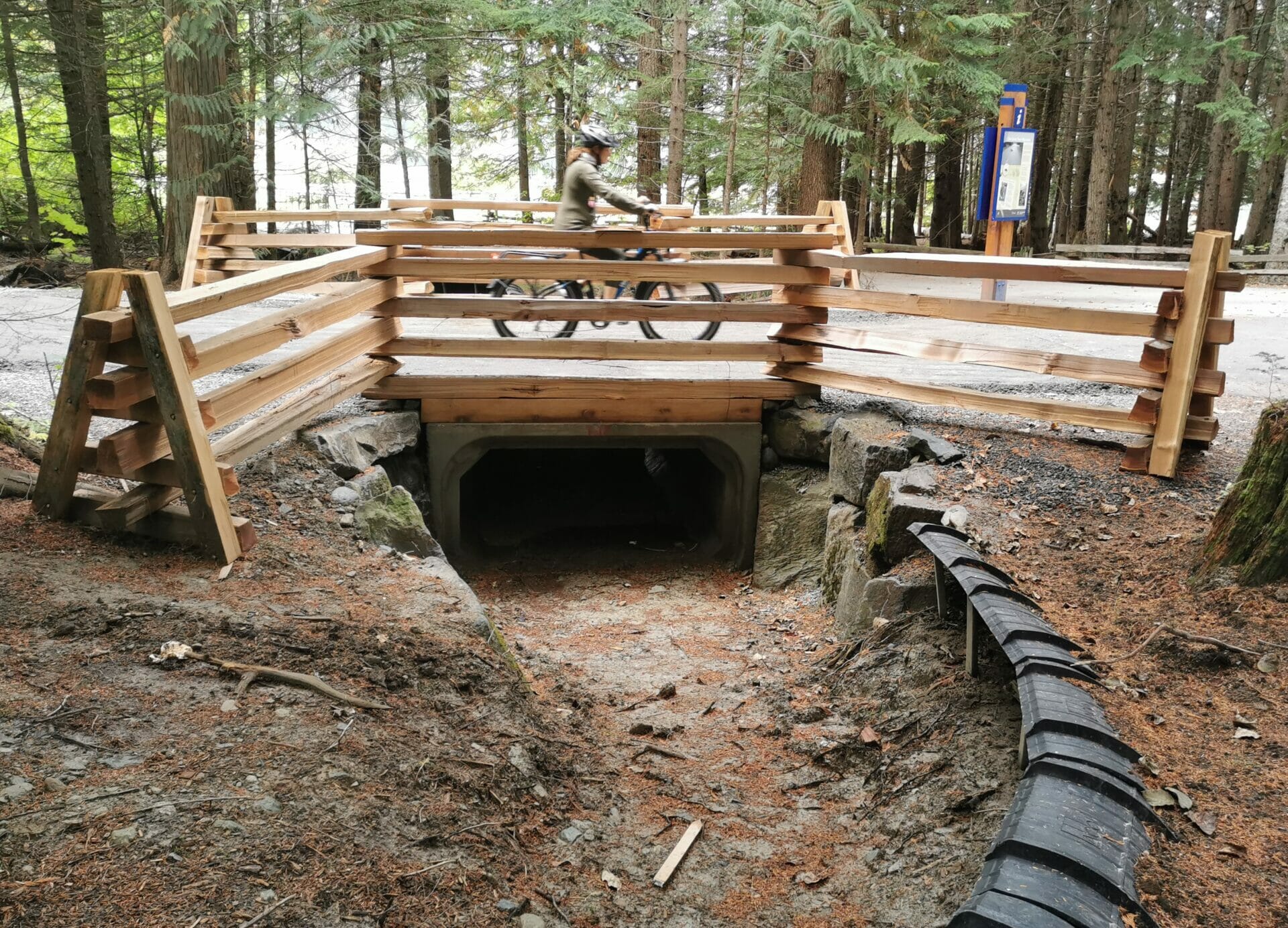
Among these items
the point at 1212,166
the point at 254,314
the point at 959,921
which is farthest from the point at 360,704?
the point at 1212,166

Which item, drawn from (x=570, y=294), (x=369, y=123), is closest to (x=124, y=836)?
(x=570, y=294)

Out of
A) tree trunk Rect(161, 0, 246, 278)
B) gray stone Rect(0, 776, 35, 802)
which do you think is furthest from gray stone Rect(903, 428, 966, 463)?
tree trunk Rect(161, 0, 246, 278)

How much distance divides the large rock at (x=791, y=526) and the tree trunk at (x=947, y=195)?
56.6 ft

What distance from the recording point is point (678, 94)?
47.1ft

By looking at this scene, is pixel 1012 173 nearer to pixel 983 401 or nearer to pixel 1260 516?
pixel 983 401

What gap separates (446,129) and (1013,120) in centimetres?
1134

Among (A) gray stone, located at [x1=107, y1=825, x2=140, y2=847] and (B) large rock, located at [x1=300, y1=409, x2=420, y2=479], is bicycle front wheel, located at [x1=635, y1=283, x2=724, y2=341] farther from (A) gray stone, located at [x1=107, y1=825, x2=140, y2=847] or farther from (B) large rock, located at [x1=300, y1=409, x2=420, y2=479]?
(A) gray stone, located at [x1=107, y1=825, x2=140, y2=847]

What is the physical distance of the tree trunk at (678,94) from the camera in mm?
14062

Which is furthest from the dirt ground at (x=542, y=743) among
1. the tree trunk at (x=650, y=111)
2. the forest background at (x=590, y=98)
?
the tree trunk at (x=650, y=111)

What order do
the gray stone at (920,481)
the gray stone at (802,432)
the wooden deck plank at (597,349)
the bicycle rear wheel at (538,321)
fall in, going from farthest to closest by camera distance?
the bicycle rear wheel at (538,321) → the gray stone at (802,432) → the wooden deck plank at (597,349) → the gray stone at (920,481)

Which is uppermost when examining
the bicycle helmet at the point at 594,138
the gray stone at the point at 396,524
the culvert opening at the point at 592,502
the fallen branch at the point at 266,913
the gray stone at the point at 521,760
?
the bicycle helmet at the point at 594,138

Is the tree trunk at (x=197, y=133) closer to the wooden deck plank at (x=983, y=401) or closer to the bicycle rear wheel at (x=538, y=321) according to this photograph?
the bicycle rear wheel at (x=538, y=321)

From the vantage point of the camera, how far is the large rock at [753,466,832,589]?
24.0 feet

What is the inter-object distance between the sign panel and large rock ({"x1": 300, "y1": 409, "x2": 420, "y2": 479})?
6428 millimetres
